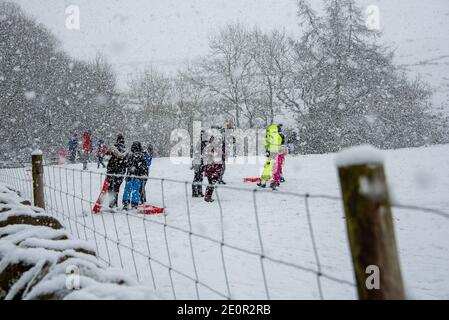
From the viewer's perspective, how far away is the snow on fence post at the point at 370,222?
3.96 feet

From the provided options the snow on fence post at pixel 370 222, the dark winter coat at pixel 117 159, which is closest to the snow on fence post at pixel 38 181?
the dark winter coat at pixel 117 159

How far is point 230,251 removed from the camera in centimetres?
483

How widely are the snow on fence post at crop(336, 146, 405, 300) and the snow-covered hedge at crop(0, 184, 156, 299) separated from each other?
1090mm

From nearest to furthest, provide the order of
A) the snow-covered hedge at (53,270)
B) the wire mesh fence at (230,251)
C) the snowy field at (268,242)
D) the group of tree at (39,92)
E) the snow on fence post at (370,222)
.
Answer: the snow on fence post at (370,222) → the snow-covered hedge at (53,270) → the wire mesh fence at (230,251) → the snowy field at (268,242) → the group of tree at (39,92)

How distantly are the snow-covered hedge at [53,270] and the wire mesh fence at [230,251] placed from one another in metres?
0.38

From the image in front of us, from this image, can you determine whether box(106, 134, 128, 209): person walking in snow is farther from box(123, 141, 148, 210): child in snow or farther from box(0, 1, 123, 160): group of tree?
box(0, 1, 123, 160): group of tree

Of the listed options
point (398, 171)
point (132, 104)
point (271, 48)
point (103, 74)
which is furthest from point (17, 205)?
point (132, 104)

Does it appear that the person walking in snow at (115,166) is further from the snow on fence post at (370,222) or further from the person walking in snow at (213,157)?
the snow on fence post at (370,222)

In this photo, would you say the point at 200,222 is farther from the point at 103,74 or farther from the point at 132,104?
the point at 132,104

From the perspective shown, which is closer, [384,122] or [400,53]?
[384,122]

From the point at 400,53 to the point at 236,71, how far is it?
3343 cm

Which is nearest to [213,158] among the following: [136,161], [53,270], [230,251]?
[136,161]

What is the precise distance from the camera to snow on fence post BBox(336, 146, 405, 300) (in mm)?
1208

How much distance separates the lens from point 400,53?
5488 centimetres
